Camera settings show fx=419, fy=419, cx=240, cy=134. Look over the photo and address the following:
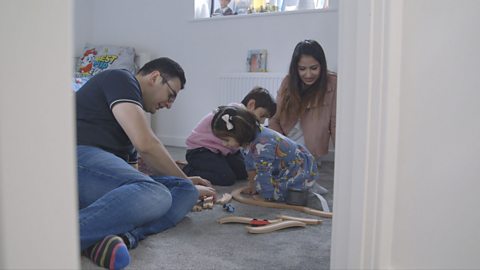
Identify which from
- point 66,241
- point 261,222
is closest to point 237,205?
point 261,222

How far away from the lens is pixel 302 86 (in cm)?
236

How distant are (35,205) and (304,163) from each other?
4.69ft

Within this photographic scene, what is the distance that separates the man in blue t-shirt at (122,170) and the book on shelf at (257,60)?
1555 millimetres

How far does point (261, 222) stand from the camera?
1.27 m

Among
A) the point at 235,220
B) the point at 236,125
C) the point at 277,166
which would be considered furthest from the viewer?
the point at 277,166

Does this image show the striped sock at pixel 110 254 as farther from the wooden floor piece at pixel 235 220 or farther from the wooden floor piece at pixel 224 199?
the wooden floor piece at pixel 224 199

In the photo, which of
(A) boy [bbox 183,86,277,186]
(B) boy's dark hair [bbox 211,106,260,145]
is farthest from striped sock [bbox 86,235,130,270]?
(A) boy [bbox 183,86,277,186]

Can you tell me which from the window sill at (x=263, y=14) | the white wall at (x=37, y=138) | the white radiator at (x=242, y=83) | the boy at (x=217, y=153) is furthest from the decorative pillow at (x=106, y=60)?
the white wall at (x=37, y=138)

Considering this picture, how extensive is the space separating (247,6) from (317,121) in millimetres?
1212

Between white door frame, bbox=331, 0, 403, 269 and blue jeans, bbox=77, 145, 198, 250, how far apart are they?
0.54 m

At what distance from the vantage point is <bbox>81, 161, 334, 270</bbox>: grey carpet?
38.2 inches

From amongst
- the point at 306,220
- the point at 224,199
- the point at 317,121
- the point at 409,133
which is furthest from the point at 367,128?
the point at 317,121

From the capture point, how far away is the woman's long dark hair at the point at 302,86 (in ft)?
7.36

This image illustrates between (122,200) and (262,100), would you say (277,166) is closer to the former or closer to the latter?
(262,100)
